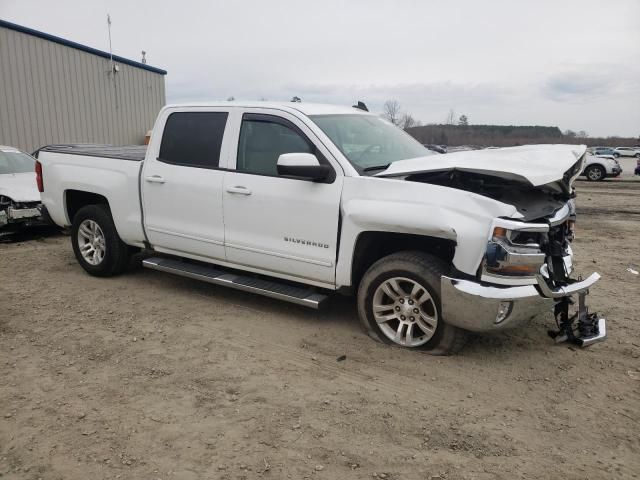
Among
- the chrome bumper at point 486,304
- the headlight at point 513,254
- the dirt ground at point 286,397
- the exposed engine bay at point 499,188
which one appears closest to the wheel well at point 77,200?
the dirt ground at point 286,397

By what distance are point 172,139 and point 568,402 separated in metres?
4.26

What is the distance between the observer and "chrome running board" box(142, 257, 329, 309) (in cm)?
454

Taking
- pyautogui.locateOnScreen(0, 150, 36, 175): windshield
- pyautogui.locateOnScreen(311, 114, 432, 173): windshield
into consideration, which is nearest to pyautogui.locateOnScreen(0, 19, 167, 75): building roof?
pyautogui.locateOnScreen(0, 150, 36, 175): windshield

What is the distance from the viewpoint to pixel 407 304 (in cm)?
417

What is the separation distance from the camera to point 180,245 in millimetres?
5422

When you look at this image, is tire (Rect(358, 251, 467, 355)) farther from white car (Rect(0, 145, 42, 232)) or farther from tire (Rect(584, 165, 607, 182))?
tire (Rect(584, 165, 607, 182))

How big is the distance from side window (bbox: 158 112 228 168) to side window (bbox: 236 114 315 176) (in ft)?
0.94

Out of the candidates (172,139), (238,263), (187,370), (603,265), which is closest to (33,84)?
(172,139)

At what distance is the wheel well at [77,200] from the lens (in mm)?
6336

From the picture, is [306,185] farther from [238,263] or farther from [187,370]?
[187,370]

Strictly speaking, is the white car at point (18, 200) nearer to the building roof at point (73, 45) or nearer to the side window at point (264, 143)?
the side window at point (264, 143)

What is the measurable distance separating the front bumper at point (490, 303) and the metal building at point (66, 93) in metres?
13.7

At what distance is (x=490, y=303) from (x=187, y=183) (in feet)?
10.1

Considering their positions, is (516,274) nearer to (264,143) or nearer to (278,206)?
(278,206)
